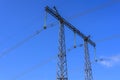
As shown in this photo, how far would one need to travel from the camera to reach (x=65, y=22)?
46.2 m

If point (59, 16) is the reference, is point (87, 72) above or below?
below

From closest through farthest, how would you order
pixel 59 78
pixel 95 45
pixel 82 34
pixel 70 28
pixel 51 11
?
pixel 59 78
pixel 51 11
pixel 70 28
pixel 82 34
pixel 95 45

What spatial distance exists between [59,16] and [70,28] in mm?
4423

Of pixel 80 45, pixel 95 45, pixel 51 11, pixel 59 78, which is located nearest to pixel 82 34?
pixel 80 45

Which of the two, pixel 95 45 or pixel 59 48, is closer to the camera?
pixel 59 48

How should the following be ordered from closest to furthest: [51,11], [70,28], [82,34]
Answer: [51,11] → [70,28] → [82,34]

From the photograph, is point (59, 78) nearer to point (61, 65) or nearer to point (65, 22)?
point (61, 65)

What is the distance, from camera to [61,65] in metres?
40.7

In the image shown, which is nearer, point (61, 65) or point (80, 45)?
point (61, 65)

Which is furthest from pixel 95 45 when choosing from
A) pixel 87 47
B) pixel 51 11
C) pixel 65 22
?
pixel 51 11

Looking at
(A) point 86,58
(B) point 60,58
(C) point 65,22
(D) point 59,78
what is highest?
(C) point 65,22

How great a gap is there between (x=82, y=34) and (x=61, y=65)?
12.8m

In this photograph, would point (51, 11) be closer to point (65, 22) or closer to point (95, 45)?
point (65, 22)

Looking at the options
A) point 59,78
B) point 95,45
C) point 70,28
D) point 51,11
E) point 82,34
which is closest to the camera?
point 59,78
